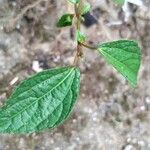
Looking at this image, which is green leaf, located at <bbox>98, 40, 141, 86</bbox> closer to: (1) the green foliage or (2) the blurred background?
(1) the green foliage

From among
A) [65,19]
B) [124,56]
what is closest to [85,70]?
[65,19]

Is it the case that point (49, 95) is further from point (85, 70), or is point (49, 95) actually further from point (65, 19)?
point (85, 70)

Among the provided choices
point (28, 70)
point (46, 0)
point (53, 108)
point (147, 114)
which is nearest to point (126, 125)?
point (147, 114)

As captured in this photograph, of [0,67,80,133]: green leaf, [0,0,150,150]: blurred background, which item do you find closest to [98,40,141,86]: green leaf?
[0,67,80,133]: green leaf

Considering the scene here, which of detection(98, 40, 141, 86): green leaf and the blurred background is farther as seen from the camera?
the blurred background

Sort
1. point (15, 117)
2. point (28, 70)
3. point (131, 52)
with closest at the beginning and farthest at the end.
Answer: point (15, 117)
point (131, 52)
point (28, 70)

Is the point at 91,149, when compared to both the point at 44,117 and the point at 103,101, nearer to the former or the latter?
the point at 103,101
